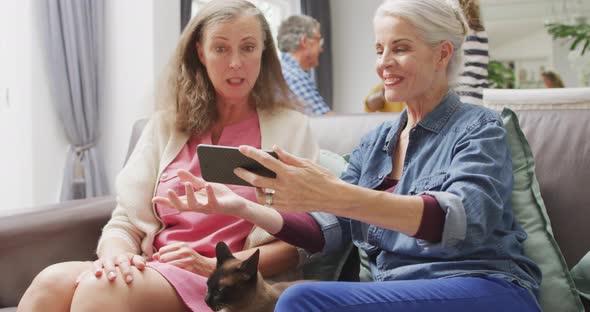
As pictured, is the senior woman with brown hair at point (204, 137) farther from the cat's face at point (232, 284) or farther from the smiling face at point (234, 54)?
the cat's face at point (232, 284)

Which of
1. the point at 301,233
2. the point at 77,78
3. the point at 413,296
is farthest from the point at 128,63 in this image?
the point at 413,296

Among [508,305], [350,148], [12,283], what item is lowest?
[12,283]

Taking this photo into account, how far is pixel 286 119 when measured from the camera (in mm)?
1914

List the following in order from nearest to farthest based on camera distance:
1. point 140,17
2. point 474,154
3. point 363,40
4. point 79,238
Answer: point 474,154
point 79,238
point 140,17
point 363,40

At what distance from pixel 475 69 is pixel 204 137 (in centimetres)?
119

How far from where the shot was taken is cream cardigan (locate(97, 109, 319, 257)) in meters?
1.87

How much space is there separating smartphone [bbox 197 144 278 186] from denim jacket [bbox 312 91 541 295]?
32cm

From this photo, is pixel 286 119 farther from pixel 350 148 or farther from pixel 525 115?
pixel 525 115

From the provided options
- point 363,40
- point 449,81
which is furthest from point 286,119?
point 363,40

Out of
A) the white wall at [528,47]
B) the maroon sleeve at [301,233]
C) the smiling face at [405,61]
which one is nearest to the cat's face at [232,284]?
the maroon sleeve at [301,233]

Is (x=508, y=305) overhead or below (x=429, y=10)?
below

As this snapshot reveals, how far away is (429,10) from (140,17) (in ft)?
10.5

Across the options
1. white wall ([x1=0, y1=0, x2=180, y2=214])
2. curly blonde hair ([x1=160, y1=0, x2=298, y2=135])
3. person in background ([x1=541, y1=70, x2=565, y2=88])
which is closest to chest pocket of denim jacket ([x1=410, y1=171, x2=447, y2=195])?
curly blonde hair ([x1=160, y1=0, x2=298, y2=135])

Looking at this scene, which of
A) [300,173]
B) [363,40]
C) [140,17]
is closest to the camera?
[300,173]
